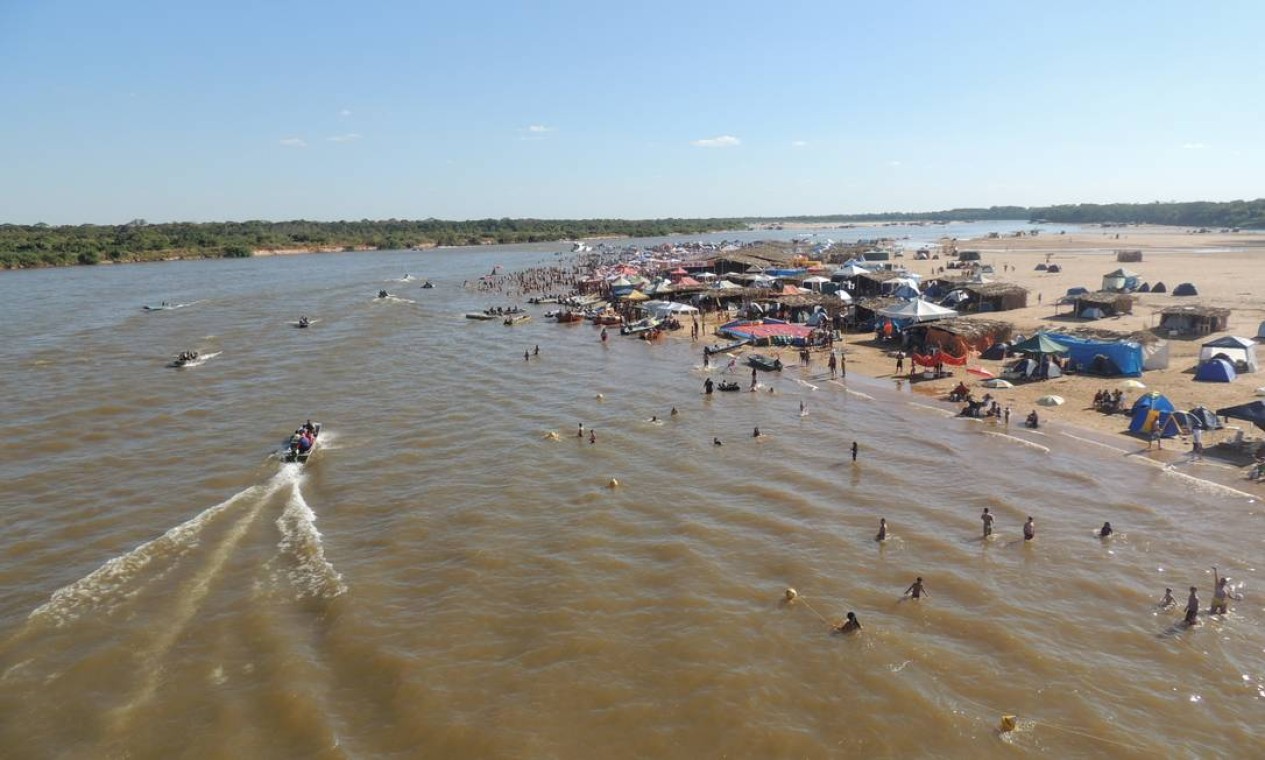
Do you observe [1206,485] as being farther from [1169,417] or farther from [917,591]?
[917,591]

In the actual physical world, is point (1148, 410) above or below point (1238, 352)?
below

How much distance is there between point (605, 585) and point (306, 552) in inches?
358

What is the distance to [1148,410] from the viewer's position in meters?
27.8

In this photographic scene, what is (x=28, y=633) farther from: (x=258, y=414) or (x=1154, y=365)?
(x=1154, y=365)

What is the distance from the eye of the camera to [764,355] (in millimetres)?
45156

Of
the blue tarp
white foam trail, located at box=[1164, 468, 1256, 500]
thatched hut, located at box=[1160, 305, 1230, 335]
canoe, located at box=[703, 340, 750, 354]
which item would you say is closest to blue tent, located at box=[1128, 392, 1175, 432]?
white foam trail, located at box=[1164, 468, 1256, 500]

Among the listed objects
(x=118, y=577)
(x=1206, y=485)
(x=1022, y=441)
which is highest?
(x=1022, y=441)

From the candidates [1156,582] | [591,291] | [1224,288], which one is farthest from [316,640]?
[1224,288]

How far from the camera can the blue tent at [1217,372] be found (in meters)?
32.2

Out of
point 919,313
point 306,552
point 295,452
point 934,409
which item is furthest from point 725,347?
point 306,552

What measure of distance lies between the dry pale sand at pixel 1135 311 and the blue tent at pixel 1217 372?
0.36m

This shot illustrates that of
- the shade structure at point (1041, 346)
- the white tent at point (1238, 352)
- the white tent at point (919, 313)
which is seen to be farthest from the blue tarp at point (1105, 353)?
the white tent at point (919, 313)

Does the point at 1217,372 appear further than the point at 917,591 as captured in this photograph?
Yes

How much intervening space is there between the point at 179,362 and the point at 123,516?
85.9 feet
